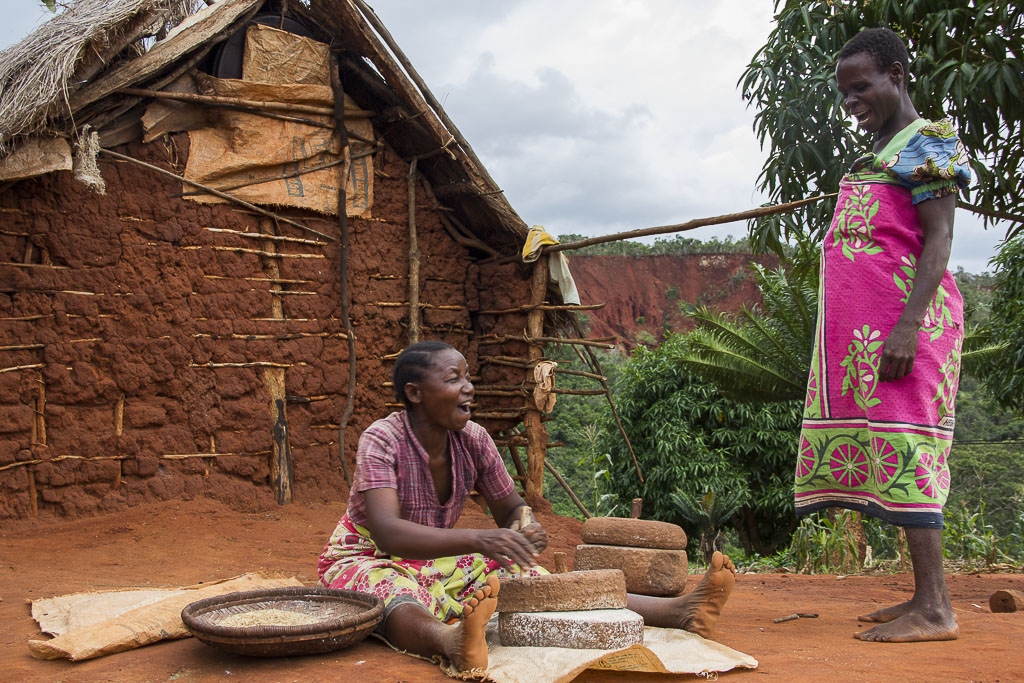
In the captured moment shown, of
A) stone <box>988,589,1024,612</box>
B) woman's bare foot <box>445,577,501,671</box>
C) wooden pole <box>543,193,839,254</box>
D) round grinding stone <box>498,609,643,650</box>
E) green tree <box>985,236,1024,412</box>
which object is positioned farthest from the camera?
green tree <box>985,236,1024,412</box>

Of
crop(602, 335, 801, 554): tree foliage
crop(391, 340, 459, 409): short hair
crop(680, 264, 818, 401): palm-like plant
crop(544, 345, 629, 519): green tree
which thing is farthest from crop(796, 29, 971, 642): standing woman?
crop(544, 345, 629, 519): green tree

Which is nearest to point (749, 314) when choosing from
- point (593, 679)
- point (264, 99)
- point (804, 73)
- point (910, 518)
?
point (804, 73)

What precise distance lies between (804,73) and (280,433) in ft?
18.8

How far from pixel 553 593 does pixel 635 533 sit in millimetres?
911

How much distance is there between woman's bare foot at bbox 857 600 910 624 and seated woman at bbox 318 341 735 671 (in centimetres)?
66

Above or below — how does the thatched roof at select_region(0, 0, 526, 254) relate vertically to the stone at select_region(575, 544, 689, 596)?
above

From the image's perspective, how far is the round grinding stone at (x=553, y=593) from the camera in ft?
9.04

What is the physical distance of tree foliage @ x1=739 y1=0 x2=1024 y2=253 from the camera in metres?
6.08

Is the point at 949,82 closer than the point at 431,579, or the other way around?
the point at 431,579

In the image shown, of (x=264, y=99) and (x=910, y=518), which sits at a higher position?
(x=264, y=99)

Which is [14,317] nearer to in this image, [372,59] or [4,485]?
[4,485]

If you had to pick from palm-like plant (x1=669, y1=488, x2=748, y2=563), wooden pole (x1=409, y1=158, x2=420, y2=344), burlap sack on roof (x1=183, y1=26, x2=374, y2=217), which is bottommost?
palm-like plant (x1=669, y1=488, x2=748, y2=563)

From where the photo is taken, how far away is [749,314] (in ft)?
31.7

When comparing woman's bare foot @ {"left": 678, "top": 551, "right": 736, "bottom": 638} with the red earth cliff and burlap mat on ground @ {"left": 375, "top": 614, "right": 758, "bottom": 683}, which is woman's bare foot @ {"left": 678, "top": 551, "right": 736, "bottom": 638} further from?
the red earth cliff
